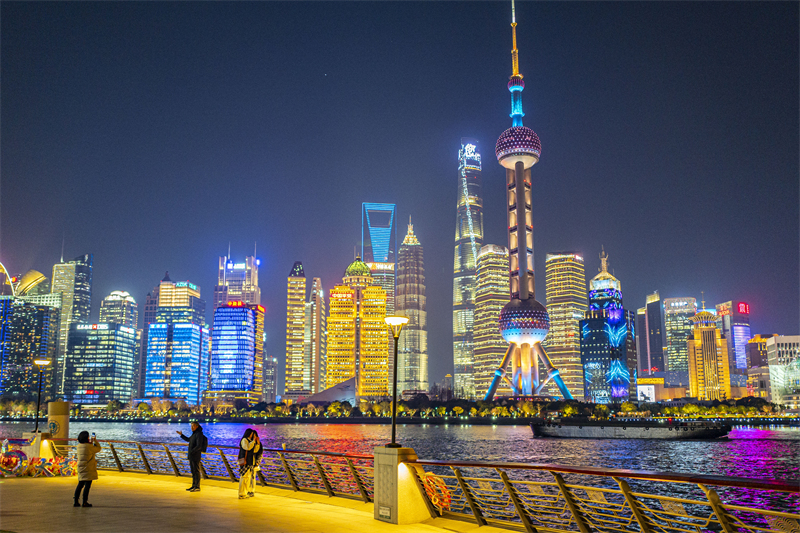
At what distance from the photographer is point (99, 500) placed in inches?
695

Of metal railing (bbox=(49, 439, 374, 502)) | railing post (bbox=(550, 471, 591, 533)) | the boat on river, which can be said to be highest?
railing post (bbox=(550, 471, 591, 533))

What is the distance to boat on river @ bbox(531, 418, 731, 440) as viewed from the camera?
430 feet

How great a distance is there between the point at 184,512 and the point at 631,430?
443ft

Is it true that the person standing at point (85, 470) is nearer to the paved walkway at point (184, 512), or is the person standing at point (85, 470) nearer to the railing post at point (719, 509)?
the paved walkway at point (184, 512)

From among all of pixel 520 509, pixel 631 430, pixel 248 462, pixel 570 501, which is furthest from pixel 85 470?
pixel 631 430

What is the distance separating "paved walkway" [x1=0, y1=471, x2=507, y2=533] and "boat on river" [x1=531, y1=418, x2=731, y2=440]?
420ft

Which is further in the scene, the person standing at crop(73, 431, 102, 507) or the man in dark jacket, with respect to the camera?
the man in dark jacket

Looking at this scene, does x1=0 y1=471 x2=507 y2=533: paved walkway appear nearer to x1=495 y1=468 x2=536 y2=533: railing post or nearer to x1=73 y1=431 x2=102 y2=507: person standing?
x1=73 y1=431 x2=102 y2=507: person standing

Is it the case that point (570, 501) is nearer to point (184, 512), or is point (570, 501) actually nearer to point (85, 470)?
point (184, 512)

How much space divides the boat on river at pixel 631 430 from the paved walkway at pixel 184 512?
420 feet

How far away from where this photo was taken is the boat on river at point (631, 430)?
430ft

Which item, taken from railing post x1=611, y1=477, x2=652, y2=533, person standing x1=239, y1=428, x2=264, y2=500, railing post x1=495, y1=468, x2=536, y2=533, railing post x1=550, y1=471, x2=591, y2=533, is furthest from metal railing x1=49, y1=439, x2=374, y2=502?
railing post x1=611, y1=477, x2=652, y2=533

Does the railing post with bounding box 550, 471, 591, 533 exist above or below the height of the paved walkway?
above

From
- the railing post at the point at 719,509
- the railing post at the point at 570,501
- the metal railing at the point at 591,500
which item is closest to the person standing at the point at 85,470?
the metal railing at the point at 591,500
